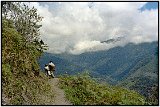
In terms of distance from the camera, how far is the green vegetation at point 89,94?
1843cm

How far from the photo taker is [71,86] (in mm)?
23156

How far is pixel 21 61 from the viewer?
20.0 m

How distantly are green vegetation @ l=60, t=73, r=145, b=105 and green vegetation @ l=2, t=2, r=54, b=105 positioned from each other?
4.45 ft

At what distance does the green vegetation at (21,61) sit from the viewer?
16.9 metres

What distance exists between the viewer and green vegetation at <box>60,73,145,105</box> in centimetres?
1843

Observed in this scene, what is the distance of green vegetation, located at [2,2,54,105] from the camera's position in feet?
55.4

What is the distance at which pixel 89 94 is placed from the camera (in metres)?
20.4

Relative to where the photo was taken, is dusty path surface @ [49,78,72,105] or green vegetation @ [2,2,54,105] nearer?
green vegetation @ [2,2,54,105]

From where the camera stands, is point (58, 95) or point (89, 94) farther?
point (58, 95)

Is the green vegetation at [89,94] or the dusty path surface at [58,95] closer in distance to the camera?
the green vegetation at [89,94]

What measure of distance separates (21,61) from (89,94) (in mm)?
3804

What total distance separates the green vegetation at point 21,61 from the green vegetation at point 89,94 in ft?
4.45

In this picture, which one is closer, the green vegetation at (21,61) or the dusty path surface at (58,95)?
the green vegetation at (21,61)

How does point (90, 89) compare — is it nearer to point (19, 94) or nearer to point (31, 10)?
point (19, 94)
